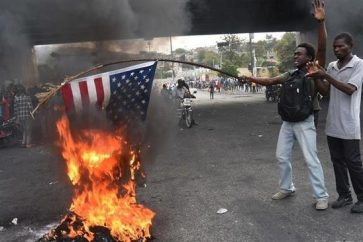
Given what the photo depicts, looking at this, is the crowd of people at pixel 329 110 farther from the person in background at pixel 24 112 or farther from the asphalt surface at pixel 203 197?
the person in background at pixel 24 112

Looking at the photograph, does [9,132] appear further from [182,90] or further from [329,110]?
[329,110]

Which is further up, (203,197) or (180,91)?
(180,91)

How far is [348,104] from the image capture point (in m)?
3.97

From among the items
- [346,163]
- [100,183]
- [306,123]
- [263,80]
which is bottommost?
[346,163]

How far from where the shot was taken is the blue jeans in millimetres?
4164

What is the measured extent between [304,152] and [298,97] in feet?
1.82

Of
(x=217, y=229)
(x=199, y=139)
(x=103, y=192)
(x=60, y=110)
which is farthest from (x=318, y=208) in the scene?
(x=199, y=139)

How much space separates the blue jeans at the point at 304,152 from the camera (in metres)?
4.16

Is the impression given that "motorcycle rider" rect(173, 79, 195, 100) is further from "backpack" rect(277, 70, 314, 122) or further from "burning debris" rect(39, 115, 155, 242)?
"burning debris" rect(39, 115, 155, 242)

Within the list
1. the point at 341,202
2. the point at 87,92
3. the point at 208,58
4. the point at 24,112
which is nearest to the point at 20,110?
the point at 24,112

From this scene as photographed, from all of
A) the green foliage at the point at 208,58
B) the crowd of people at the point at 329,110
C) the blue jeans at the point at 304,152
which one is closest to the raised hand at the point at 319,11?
the crowd of people at the point at 329,110

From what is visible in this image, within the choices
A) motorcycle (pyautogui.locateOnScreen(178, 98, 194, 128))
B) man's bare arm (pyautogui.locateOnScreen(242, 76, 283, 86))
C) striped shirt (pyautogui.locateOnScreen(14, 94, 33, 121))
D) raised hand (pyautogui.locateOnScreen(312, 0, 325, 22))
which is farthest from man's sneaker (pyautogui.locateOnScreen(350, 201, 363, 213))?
striped shirt (pyautogui.locateOnScreen(14, 94, 33, 121))

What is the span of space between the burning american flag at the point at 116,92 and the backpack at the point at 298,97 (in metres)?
1.39

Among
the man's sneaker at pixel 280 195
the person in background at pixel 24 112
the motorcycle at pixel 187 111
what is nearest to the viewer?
the man's sneaker at pixel 280 195
